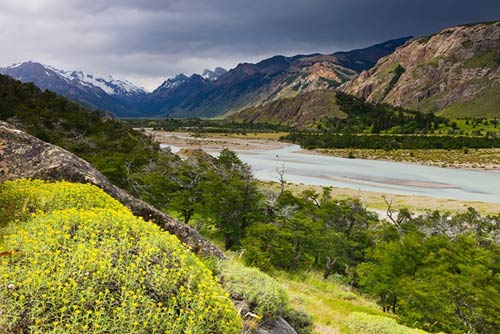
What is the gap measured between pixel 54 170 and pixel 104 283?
580cm

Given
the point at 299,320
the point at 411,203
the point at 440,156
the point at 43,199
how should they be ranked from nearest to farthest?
the point at 43,199 → the point at 299,320 → the point at 411,203 → the point at 440,156

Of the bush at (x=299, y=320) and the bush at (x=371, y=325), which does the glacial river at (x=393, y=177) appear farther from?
the bush at (x=299, y=320)

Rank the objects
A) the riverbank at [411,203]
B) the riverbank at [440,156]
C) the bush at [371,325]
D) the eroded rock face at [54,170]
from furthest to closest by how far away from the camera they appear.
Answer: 1. the riverbank at [440,156]
2. the riverbank at [411,203]
3. the bush at [371,325]
4. the eroded rock face at [54,170]

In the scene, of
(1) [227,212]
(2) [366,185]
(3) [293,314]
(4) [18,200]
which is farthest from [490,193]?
(4) [18,200]

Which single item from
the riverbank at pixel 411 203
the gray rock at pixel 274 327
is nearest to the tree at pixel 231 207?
the gray rock at pixel 274 327

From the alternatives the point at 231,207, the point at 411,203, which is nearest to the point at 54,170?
the point at 231,207

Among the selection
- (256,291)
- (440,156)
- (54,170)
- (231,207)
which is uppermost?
(54,170)

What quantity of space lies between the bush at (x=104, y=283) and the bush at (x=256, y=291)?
1.71 metres

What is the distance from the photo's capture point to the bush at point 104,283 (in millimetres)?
4586

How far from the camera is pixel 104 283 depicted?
16.8 feet

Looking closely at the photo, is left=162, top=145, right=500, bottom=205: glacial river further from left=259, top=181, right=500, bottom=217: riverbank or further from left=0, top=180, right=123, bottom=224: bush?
left=0, top=180, right=123, bottom=224: bush

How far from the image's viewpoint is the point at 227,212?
89.3 ft

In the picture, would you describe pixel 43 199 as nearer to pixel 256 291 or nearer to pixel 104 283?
pixel 104 283

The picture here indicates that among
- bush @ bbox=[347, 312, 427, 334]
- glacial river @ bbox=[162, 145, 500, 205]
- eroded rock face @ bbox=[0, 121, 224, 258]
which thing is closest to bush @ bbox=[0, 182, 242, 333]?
eroded rock face @ bbox=[0, 121, 224, 258]
